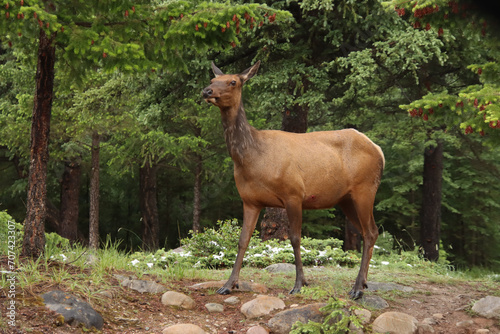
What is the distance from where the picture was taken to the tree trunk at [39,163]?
620 cm

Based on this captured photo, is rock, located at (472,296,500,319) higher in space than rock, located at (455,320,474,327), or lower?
higher

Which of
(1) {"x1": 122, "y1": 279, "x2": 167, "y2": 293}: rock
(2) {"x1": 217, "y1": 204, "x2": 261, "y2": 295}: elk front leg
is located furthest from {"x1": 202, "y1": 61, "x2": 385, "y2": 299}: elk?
(1) {"x1": 122, "y1": 279, "x2": 167, "y2": 293}: rock

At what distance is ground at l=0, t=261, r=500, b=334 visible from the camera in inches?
187

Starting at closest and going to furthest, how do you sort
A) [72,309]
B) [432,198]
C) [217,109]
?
1. [72,309]
2. [217,109]
3. [432,198]

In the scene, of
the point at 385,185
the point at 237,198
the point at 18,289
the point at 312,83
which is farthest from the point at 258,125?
the point at 18,289

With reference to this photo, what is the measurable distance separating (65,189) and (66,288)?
14.0 metres

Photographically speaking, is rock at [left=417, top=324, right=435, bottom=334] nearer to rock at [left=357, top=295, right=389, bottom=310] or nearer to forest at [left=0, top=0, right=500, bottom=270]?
rock at [left=357, top=295, right=389, bottom=310]

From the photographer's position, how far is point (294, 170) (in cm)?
637

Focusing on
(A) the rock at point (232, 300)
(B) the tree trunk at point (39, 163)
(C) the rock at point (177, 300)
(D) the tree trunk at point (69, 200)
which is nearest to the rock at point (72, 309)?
(C) the rock at point (177, 300)

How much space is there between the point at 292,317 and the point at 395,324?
1.12 meters

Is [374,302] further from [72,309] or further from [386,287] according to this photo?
[72,309]

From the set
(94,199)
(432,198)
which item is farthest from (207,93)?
(432,198)

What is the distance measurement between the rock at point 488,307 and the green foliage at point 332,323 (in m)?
1.91

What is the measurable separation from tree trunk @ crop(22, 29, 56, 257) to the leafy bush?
2800mm
